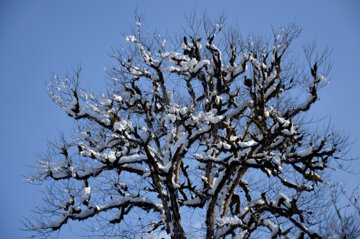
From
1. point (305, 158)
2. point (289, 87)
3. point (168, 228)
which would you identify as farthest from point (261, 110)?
point (168, 228)

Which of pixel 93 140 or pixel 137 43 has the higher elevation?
pixel 137 43

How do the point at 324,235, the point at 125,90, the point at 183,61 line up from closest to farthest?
the point at 324,235 → the point at 183,61 → the point at 125,90

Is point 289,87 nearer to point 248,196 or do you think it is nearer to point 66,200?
point 248,196

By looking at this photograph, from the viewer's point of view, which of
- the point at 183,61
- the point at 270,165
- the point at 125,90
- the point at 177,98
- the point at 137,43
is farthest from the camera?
the point at 177,98

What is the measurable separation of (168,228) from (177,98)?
5.48m

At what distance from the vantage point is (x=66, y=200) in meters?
7.39

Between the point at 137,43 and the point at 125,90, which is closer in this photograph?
the point at 125,90

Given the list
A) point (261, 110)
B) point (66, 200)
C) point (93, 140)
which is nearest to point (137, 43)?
point (93, 140)

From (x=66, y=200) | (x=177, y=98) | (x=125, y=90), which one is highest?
(x=177, y=98)

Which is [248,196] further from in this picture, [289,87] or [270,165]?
[289,87]

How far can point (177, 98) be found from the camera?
11.5m

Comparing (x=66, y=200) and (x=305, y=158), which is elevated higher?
(x=305, y=158)

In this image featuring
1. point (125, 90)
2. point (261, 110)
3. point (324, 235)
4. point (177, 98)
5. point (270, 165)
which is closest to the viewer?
point (270, 165)

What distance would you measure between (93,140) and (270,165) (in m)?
5.55
